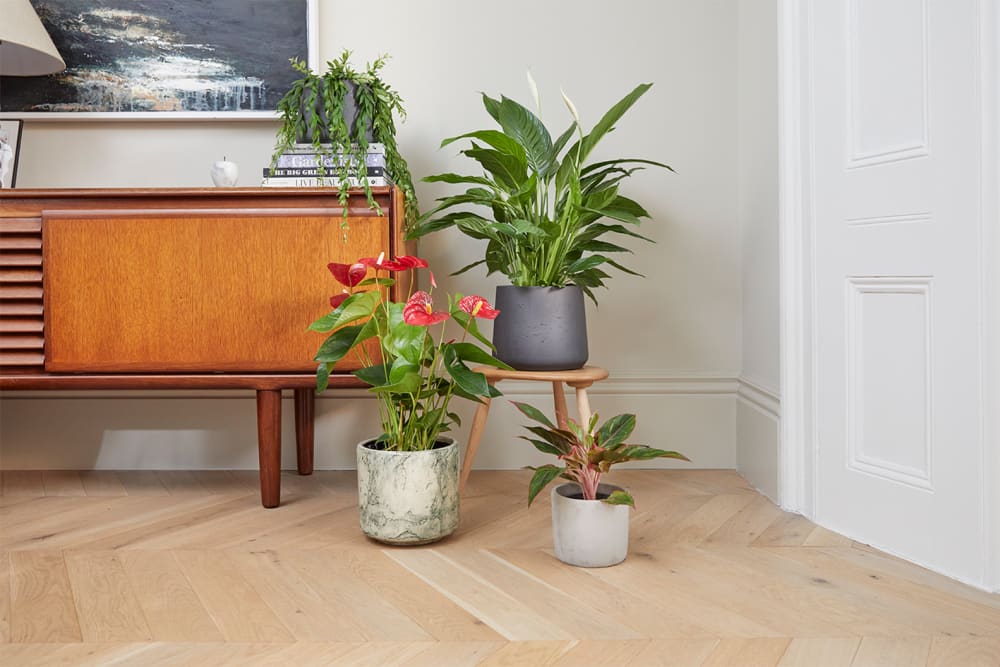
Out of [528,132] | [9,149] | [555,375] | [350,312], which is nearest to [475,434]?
[555,375]

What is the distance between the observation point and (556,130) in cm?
232

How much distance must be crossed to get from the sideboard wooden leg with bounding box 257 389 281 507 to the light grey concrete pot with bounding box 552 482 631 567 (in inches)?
28.9

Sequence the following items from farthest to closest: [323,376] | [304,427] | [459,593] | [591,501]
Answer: [304,427], [323,376], [591,501], [459,593]

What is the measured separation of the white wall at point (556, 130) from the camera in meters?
2.30

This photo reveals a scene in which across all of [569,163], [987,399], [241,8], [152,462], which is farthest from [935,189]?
[152,462]

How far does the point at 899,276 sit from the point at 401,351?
3.31 feet

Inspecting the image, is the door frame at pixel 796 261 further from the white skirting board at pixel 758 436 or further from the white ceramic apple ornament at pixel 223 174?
the white ceramic apple ornament at pixel 223 174

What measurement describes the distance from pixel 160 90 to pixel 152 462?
1.06 metres

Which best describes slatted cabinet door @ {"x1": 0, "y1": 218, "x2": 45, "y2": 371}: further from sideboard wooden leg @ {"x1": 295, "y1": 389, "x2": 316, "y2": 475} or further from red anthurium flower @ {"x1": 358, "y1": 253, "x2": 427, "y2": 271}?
red anthurium flower @ {"x1": 358, "y1": 253, "x2": 427, "y2": 271}

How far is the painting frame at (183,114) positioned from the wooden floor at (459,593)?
3.42 feet

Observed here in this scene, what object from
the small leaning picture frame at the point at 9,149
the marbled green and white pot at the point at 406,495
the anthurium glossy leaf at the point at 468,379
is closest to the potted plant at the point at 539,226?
the anthurium glossy leaf at the point at 468,379

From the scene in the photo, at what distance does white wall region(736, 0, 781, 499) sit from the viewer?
204 centimetres

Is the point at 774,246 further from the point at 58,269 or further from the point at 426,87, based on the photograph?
the point at 58,269

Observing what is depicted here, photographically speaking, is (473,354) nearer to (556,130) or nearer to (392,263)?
(392,263)
